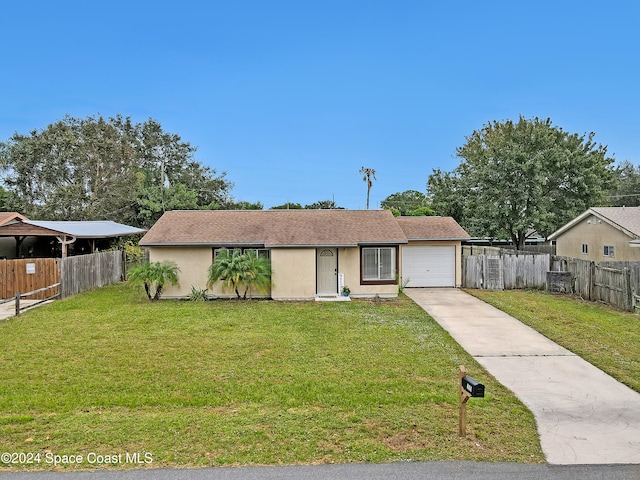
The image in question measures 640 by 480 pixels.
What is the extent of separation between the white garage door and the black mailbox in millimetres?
13604

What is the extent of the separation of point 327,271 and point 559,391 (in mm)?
10118

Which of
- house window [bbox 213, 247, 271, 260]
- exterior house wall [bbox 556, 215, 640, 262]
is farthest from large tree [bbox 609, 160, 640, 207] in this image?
house window [bbox 213, 247, 271, 260]

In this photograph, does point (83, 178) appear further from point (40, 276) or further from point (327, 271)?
point (327, 271)

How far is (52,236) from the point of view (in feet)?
67.2

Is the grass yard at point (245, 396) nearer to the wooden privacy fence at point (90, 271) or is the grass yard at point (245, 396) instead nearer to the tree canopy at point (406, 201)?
the wooden privacy fence at point (90, 271)

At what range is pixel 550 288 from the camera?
55.8 feet

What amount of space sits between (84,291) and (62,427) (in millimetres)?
13470

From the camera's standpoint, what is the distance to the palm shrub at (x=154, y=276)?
49.7 ft

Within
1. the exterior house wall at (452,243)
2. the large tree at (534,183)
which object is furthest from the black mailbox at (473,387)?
the large tree at (534,183)

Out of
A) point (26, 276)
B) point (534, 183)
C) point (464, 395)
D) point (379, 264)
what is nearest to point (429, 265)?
point (379, 264)

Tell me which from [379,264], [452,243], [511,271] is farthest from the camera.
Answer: [452,243]

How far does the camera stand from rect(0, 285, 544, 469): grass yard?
16.3 ft

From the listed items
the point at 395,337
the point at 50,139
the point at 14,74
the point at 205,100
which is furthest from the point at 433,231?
the point at 50,139

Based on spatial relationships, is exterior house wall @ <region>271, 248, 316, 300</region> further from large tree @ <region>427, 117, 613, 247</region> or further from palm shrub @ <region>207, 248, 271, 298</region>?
large tree @ <region>427, 117, 613, 247</region>
